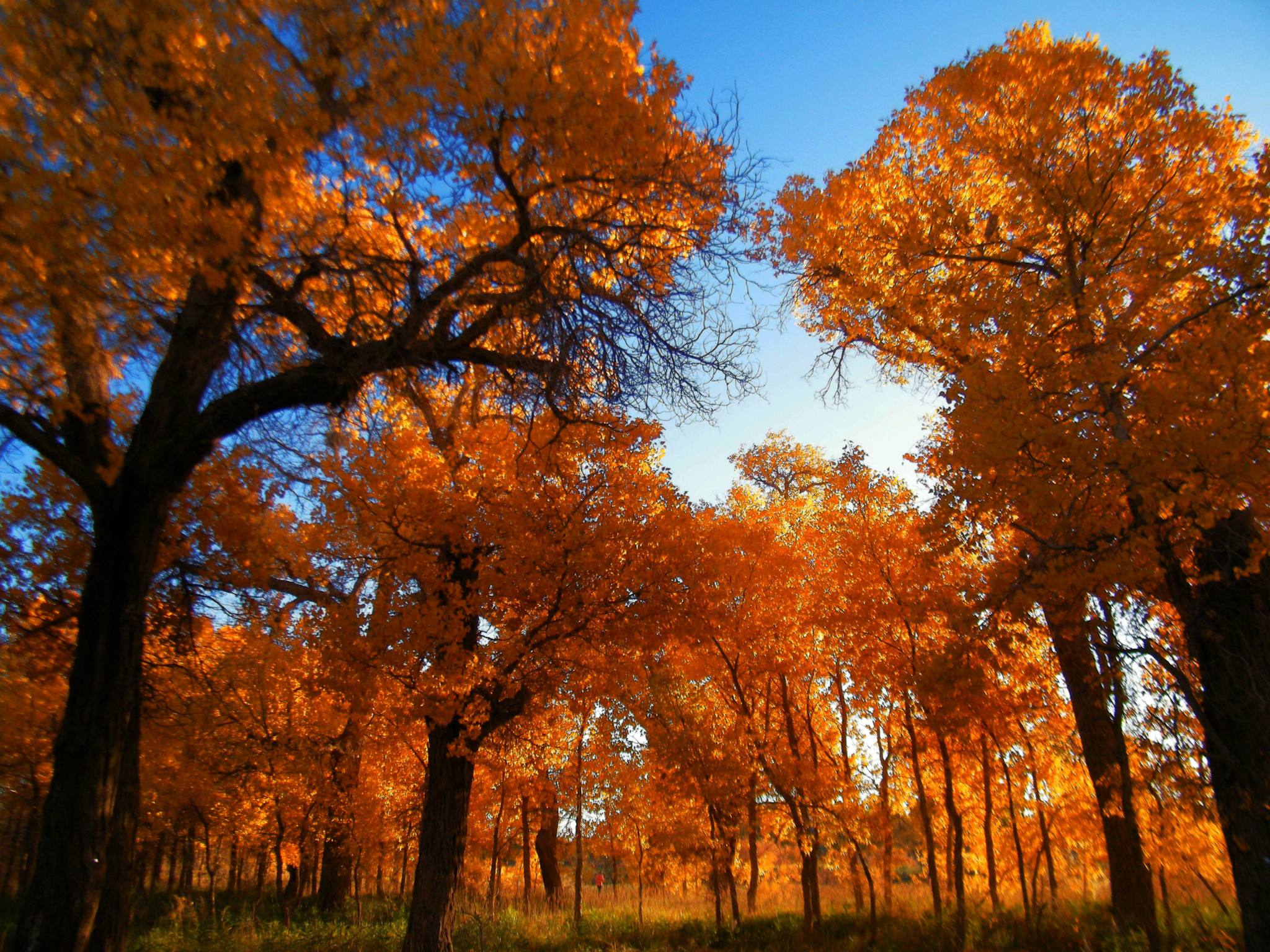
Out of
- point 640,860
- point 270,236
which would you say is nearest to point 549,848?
point 640,860

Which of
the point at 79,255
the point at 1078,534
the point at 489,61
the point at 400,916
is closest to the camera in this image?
the point at 79,255

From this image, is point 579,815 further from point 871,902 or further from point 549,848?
point 549,848

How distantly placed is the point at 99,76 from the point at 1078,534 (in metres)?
7.27

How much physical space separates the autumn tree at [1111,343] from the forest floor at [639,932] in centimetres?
153

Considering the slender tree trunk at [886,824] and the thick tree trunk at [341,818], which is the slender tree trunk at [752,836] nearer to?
the slender tree trunk at [886,824]

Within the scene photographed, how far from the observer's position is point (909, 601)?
955 centimetres

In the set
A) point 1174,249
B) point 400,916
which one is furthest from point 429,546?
point 400,916

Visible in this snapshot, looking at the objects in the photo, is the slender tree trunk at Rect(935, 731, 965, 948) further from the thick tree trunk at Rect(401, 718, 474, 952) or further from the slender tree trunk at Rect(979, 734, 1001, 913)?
the thick tree trunk at Rect(401, 718, 474, 952)

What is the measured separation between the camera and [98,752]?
4.52m

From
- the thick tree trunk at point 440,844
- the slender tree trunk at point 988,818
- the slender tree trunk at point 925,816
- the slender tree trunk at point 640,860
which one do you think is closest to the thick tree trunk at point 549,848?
the slender tree trunk at point 640,860

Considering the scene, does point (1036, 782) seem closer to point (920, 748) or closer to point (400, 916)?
point (920, 748)

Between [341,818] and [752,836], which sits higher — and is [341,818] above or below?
above

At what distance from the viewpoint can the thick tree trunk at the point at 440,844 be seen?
27.6 ft

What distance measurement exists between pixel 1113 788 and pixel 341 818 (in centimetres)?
1478
